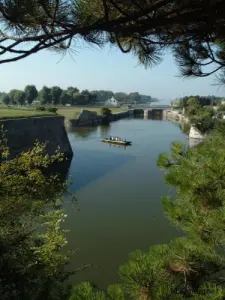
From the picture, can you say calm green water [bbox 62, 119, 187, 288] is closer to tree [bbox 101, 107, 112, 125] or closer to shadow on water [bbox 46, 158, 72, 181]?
shadow on water [bbox 46, 158, 72, 181]

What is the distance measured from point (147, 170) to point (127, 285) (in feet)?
44.6

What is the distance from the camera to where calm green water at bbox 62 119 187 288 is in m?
6.26

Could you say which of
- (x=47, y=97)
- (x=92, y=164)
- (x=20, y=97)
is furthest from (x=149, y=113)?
(x=92, y=164)

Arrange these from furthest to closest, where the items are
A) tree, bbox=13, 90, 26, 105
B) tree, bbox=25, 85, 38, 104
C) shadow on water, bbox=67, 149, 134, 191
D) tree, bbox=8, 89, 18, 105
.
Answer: tree, bbox=8, 89, 18, 105 → tree, bbox=25, 85, 38, 104 → tree, bbox=13, 90, 26, 105 → shadow on water, bbox=67, 149, 134, 191

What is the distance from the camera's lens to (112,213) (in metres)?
8.81

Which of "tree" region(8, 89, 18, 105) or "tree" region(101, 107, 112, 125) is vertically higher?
"tree" region(8, 89, 18, 105)

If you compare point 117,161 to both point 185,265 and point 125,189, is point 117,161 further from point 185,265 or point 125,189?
point 185,265

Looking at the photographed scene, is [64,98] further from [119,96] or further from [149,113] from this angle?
[119,96]

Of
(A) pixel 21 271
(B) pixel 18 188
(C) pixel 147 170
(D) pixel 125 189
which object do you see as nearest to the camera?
(A) pixel 21 271

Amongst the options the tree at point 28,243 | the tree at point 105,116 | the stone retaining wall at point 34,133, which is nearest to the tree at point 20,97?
the tree at point 105,116

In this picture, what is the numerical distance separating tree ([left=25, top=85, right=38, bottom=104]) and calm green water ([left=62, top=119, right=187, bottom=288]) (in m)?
38.3

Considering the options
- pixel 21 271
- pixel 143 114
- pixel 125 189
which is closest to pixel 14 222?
pixel 21 271

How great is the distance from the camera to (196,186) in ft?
6.19

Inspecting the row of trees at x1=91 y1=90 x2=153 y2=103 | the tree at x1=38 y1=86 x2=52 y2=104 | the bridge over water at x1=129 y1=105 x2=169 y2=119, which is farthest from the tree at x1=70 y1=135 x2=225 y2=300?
the row of trees at x1=91 y1=90 x2=153 y2=103
